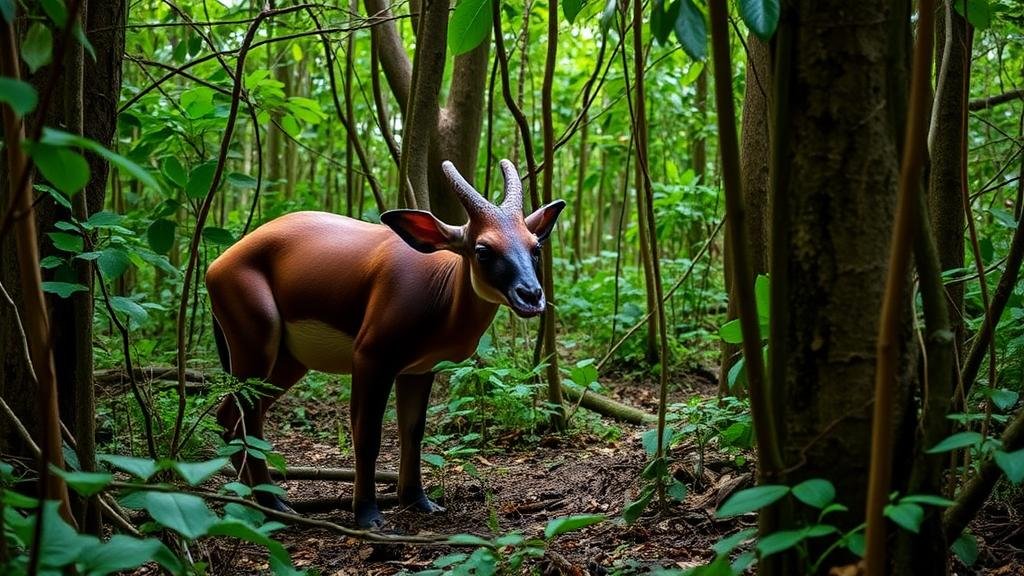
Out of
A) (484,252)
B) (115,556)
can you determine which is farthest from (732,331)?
(115,556)

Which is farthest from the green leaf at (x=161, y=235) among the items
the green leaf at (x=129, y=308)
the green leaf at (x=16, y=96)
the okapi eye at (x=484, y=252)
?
the green leaf at (x=16, y=96)

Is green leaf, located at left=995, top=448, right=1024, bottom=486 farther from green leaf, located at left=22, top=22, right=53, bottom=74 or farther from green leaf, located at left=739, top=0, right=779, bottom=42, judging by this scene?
green leaf, located at left=22, top=22, right=53, bottom=74

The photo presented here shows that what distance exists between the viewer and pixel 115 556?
Result: 1.72 m

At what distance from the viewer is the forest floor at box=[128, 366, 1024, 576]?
123 inches

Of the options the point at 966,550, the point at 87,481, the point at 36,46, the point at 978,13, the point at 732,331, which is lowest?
the point at 966,550

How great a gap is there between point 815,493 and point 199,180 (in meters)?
2.59

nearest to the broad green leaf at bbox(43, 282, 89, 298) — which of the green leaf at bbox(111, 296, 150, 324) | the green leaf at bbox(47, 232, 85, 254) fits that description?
the green leaf at bbox(47, 232, 85, 254)

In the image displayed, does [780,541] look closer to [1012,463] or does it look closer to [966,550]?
[1012,463]

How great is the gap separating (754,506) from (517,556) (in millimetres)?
871

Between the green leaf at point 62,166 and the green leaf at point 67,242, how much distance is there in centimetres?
130

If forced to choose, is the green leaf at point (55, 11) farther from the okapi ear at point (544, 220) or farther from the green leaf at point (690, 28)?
the okapi ear at point (544, 220)

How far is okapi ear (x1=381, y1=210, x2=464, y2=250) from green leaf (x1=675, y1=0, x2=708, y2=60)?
2.19 m

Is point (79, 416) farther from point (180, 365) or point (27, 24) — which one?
point (27, 24)

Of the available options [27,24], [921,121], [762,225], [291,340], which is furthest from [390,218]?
[921,121]
